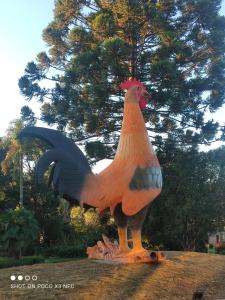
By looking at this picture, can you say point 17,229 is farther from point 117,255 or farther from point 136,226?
point 136,226

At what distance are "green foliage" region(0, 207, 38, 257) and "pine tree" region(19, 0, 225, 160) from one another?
4715mm

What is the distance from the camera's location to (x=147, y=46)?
22.0 meters

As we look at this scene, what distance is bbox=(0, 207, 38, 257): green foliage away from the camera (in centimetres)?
1683

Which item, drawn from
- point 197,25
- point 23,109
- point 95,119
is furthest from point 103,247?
point 197,25

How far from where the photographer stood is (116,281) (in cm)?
786

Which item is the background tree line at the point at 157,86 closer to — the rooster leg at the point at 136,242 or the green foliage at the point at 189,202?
the green foliage at the point at 189,202

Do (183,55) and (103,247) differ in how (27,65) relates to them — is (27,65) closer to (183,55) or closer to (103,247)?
(183,55)

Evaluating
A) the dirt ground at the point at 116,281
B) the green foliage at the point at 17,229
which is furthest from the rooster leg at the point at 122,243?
the green foliage at the point at 17,229

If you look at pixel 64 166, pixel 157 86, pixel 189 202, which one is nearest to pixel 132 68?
pixel 157 86

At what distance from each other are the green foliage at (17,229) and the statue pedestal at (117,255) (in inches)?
260

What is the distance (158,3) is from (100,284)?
701 inches

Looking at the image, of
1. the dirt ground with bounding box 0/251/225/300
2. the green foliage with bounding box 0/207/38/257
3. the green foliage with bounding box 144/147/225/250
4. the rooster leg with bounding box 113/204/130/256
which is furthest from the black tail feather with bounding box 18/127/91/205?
the green foliage with bounding box 144/147/225/250

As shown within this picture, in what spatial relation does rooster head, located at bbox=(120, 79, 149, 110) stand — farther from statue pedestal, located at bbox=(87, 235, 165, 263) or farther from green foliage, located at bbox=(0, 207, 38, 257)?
green foliage, located at bbox=(0, 207, 38, 257)

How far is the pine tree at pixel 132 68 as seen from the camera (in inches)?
799
